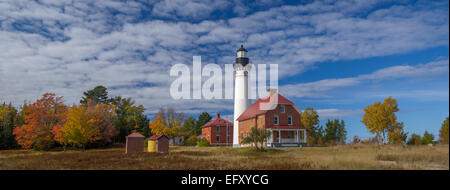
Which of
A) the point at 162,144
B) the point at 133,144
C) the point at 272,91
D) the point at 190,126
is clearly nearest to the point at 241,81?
the point at 272,91

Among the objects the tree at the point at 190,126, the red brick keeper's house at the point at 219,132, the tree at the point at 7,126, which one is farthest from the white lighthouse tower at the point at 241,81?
the tree at the point at 7,126

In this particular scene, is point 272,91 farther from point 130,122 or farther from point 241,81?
point 130,122

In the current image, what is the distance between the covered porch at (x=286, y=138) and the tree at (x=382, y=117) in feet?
37.2

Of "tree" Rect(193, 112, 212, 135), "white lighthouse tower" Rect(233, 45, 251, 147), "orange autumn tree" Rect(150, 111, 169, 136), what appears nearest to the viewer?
"white lighthouse tower" Rect(233, 45, 251, 147)

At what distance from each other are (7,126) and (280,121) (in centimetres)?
4818

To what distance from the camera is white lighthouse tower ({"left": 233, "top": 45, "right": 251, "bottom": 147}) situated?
168 ft

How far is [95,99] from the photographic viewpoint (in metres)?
75.8

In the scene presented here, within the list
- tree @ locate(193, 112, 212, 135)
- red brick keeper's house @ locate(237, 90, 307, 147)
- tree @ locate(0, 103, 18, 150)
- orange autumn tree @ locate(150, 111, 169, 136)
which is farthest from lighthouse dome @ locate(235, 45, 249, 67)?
tree @ locate(0, 103, 18, 150)

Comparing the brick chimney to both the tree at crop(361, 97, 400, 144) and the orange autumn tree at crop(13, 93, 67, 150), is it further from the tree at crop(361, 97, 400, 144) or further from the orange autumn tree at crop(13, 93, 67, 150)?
the orange autumn tree at crop(13, 93, 67, 150)

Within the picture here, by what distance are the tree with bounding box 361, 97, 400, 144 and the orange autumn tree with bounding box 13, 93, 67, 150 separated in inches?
1853
